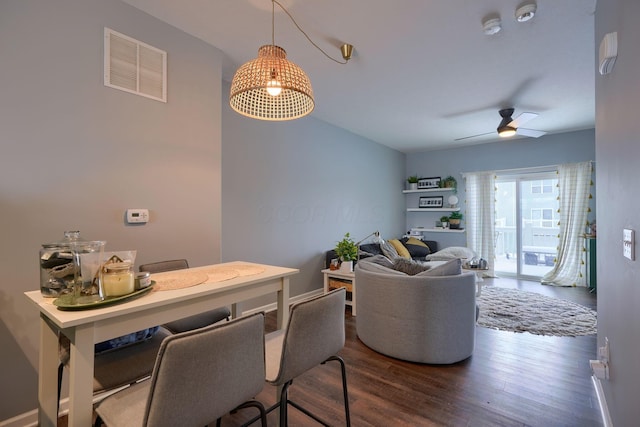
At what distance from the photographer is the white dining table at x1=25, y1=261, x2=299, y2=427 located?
3.22 ft

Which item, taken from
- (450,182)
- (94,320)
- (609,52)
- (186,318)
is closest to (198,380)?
(94,320)

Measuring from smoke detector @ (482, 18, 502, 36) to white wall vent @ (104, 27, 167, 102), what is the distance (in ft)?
8.05

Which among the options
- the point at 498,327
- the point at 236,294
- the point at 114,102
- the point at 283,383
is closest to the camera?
→ the point at 283,383

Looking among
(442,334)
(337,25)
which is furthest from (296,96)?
(442,334)

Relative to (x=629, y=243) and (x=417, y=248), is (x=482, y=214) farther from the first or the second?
(x=629, y=243)

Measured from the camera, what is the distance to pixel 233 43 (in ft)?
8.20

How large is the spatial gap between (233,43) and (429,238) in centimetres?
559

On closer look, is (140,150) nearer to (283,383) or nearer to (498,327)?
(283,383)

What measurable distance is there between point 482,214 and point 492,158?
3.76ft

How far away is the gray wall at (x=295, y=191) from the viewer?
3.31m

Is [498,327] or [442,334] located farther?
[498,327]

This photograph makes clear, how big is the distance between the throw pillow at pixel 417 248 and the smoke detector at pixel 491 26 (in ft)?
13.5

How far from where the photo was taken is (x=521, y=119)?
376 cm

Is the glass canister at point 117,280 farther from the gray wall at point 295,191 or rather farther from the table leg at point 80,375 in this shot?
the gray wall at point 295,191
